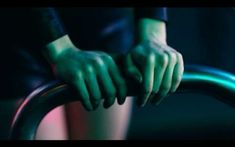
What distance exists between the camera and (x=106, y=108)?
84 centimetres

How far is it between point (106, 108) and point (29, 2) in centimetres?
28

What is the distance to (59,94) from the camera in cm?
61

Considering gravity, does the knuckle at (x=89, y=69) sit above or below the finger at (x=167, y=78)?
above

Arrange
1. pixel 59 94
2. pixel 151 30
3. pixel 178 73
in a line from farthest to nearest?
pixel 151 30, pixel 178 73, pixel 59 94

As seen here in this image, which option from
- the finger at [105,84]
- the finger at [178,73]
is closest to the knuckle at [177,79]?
the finger at [178,73]

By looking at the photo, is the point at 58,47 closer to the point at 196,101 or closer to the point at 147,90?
the point at 147,90

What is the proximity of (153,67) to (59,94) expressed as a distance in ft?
0.77

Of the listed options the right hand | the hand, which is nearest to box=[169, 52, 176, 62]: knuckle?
the hand

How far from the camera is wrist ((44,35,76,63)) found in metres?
0.79

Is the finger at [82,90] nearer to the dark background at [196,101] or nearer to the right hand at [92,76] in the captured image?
the right hand at [92,76]

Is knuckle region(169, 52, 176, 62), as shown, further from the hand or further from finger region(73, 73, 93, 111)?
finger region(73, 73, 93, 111)

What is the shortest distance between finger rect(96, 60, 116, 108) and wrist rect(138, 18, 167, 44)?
14 cm

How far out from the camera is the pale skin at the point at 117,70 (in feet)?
2.42

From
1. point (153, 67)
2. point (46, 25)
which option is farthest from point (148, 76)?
point (46, 25)
